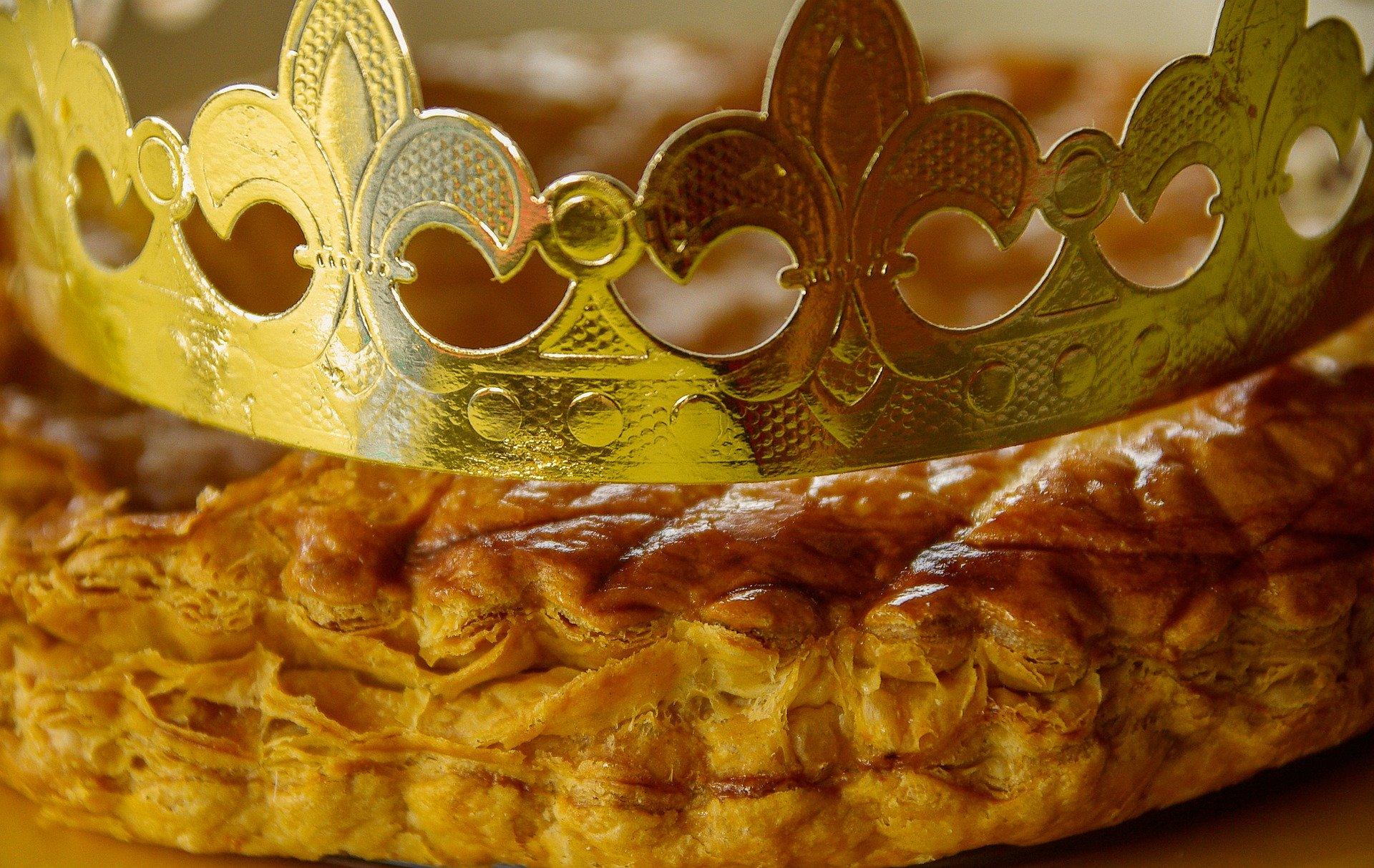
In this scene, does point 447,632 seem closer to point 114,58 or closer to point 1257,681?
point 1257,681

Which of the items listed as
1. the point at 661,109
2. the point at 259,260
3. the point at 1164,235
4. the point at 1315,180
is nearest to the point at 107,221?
the point at 259,260

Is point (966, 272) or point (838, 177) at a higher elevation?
point (966, 272)

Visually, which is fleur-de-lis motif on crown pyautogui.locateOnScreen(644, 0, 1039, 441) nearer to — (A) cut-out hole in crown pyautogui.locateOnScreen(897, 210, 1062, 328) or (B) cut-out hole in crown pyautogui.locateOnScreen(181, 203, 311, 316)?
(A) cut-out hole in crown pyautogui.locateOnScreen(897, 210, 1062, 328)

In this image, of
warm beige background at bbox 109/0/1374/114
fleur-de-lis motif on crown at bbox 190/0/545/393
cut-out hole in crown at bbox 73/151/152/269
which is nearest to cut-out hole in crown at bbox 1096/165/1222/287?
warm beige background at bbox 109/0/1374/114

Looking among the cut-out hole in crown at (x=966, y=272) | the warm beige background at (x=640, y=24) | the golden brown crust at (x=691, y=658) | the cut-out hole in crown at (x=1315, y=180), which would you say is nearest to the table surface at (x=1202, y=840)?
the golden brown crust at (x=691, y=658)

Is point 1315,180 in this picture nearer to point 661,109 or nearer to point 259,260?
point 661,109

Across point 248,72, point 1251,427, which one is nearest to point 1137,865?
point 1251,427

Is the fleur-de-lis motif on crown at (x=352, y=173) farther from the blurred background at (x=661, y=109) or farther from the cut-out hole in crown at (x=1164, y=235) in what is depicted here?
the cut-out hole in crown at (x=1164, y=235)
